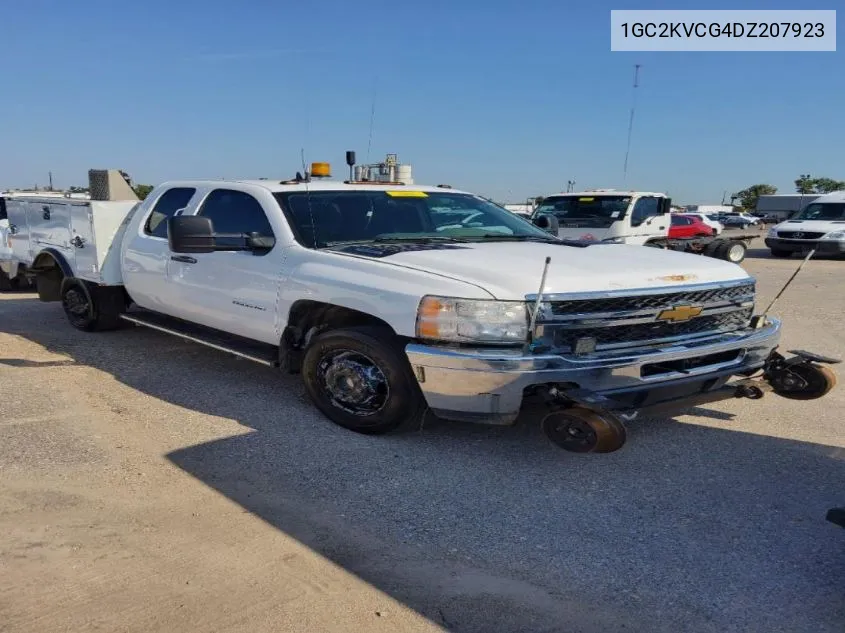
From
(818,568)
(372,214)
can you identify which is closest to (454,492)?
(818,568)

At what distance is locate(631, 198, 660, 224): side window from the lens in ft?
49.6

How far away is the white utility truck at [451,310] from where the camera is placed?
3.75 meters

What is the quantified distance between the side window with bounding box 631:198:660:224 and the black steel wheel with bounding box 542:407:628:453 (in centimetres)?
1228

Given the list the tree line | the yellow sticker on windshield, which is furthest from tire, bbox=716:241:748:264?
the tree line

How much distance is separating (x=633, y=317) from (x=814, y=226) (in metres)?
18.5

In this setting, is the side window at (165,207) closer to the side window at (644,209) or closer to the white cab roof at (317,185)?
the white cab roof at (317,185)

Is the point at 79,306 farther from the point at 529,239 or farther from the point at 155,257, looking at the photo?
the point at 529,239

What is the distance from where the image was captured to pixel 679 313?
4098 mm

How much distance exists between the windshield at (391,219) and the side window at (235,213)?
0.65ft

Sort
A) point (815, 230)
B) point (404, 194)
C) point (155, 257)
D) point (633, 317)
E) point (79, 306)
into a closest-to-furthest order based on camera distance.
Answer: point (633, 317)
point (404, 194)
point (155, 257)
point (79, 306)
point (815, 230)

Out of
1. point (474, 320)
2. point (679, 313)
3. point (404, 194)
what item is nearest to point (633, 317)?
point (679, 313)

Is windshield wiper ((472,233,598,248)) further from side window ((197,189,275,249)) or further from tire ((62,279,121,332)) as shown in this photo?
tire ((62,279,121,332))

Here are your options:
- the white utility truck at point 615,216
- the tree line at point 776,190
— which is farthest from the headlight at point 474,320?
the tree line at point 776,190

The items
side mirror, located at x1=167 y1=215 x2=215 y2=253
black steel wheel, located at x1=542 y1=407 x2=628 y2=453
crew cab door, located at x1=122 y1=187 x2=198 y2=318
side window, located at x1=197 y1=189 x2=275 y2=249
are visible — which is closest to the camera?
black steel wheel, located at x1=542 y1=407 x2=628 y2=453
